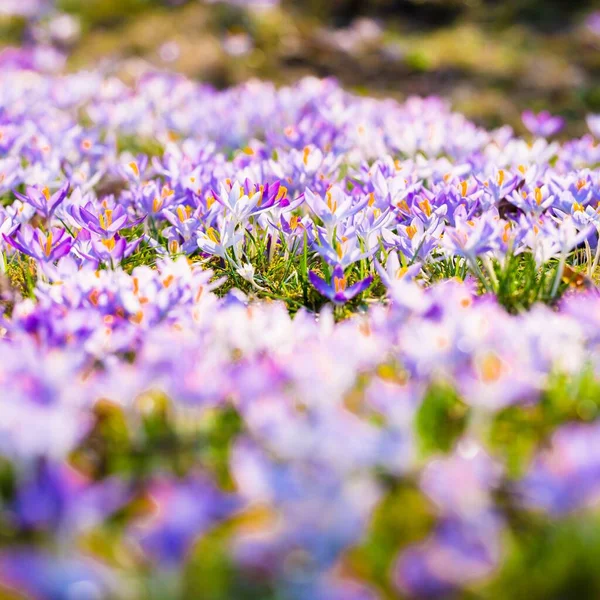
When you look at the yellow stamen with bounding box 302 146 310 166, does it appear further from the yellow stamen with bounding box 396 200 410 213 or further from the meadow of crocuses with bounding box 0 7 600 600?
the yellow stamen with bounding box 396 200 410 213

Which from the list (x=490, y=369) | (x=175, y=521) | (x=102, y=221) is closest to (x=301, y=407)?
(x=490, y=369)

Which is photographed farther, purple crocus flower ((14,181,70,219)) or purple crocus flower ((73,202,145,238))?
purple crocus flower ((14,181,70,219))

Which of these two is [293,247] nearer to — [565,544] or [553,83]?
[565,544]

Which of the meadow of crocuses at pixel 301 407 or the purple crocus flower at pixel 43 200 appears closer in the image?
the meadow of crocuses at pixel 301 407

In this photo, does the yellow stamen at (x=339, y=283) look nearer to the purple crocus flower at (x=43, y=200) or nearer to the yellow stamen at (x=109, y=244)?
the yellow stamen at (x=109, y=244)

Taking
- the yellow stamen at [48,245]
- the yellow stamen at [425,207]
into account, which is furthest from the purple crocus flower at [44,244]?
the yellow stamen at [425,207]

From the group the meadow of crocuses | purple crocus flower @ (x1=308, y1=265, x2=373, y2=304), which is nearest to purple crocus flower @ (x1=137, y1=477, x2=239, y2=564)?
the meadow of crocuses

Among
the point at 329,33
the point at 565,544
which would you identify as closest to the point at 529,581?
the point at 565,544
